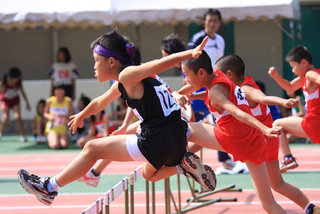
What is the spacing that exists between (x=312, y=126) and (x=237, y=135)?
2143 millimetres

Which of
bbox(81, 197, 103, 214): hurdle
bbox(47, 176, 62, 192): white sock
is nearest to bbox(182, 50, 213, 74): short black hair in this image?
bbox(47, 176, 62, 192): white sock

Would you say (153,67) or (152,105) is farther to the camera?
(152,105)

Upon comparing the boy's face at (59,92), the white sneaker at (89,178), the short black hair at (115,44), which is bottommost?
the boy's face at (59,92)

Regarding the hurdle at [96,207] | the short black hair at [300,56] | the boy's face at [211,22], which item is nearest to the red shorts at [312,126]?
the short black hair at [300,56]

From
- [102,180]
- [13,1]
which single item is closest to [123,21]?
[13,1]

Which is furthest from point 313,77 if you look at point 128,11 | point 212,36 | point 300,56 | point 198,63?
point 128,11

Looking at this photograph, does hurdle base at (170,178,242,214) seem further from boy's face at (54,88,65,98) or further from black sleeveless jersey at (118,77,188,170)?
boy's face at (54,88,65,98)

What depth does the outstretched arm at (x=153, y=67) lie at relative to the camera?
3.73 m

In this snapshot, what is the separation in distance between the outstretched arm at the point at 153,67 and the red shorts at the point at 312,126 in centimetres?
305

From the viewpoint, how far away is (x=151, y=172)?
4562 mm

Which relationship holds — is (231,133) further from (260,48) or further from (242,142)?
(260,48)

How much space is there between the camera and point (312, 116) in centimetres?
639

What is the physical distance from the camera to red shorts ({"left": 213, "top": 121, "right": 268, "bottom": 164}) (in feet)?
14.7

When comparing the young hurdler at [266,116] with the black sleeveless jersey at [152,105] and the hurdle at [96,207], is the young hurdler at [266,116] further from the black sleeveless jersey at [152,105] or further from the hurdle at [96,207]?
the hurdle at [96,207]
